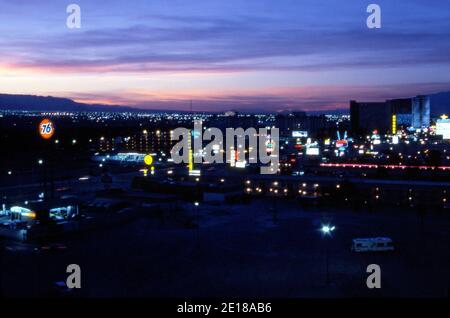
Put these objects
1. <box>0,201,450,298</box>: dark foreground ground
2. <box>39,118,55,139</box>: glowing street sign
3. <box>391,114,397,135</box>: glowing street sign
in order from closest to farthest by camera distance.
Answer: <box>0,201,450,298</box>: dark foreground ground < <box>39,118,55,139</box>: glowing street sign < <box>391,114,397,135</box>: glowing street sign

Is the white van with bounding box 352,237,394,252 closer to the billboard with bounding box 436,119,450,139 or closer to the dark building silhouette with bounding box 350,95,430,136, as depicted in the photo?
the billboard with bounding box 436,119,450,139

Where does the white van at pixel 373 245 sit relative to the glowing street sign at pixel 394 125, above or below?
below

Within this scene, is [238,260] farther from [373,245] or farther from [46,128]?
[46,128]

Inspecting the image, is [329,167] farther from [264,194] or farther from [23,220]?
[23,220]

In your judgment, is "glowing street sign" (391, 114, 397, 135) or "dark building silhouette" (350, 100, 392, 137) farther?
"dark building silhouette" (350, 100, 392, 137)

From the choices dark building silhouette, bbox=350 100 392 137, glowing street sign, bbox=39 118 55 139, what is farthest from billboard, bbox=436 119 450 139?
glowing street sign, bbox=39 118 55 139

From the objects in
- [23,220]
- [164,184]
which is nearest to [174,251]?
[23,220]

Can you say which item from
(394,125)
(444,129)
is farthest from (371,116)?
(444,129)

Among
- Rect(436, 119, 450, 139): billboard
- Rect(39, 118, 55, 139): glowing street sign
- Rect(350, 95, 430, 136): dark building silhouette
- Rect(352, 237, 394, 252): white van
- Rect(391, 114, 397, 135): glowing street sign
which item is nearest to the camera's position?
Rect(352, 237, 394, 252): white van

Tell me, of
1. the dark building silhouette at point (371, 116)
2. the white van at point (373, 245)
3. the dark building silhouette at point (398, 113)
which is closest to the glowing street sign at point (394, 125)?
the dark building silhouette at point (371, 116)

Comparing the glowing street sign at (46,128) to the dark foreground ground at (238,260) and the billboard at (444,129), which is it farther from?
the billboard at (444,129)
